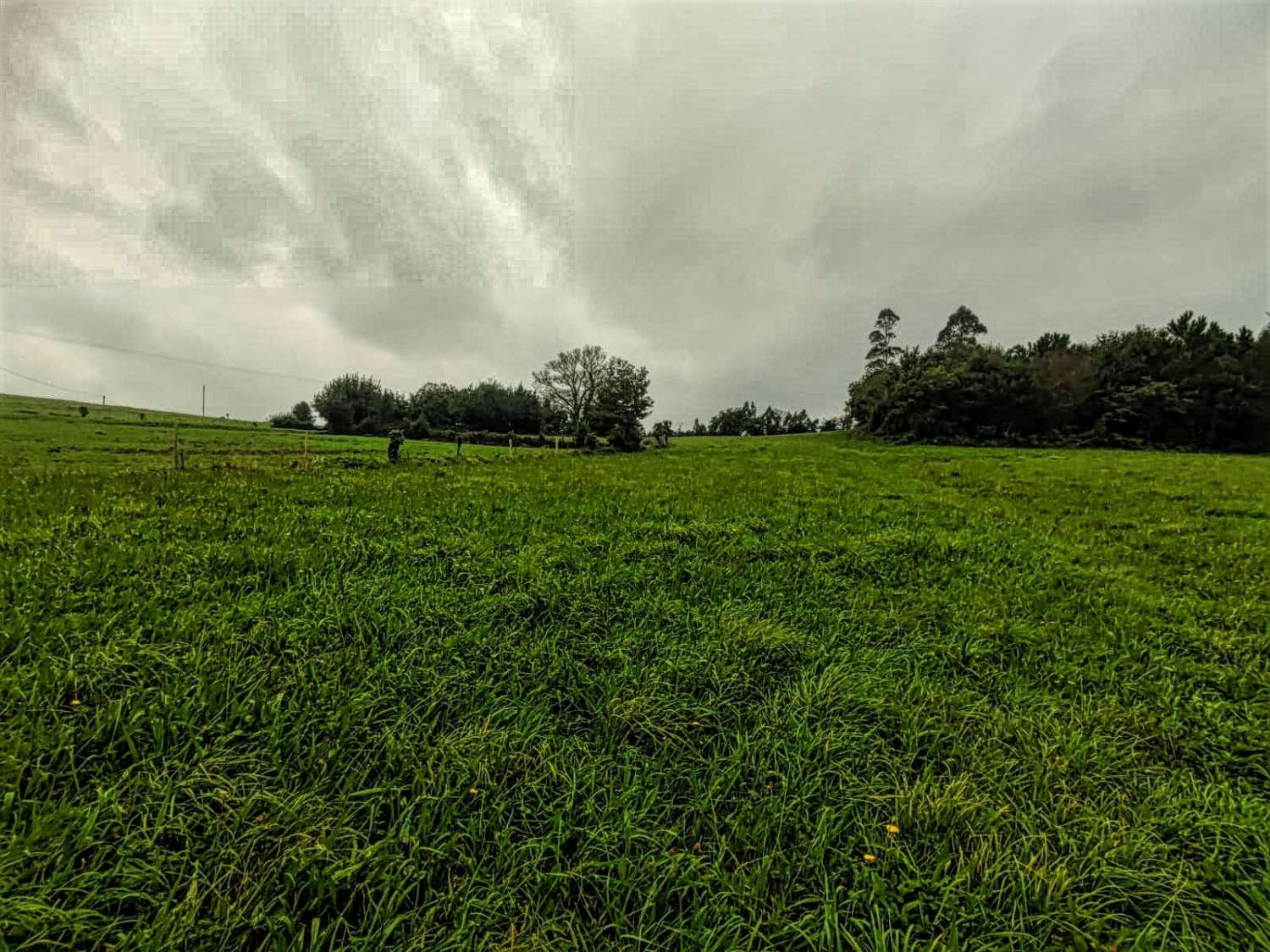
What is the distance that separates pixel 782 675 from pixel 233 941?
325 cm

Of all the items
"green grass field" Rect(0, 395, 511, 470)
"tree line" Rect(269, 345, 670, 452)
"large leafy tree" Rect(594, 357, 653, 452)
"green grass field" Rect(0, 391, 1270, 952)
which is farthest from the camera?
"tree line" Rect(269, 345, 670, 452)

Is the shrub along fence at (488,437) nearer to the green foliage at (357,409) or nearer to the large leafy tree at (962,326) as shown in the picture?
the green foliage at (357,409)

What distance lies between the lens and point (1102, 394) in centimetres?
3922

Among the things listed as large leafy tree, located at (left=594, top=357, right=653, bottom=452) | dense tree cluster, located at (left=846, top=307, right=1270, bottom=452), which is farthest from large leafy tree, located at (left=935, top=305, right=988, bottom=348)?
large leafy tree, located at (left=594, top=357, right=653, bottom=452)

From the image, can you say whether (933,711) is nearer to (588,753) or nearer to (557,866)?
(588,753)

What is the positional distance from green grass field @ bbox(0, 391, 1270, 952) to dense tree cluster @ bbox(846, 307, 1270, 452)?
38134mm

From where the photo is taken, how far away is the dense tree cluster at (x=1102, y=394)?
3619 cm

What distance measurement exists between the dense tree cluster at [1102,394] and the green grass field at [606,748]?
125 ft

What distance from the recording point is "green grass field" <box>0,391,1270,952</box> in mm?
1893

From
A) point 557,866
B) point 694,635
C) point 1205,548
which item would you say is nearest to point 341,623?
point 557,866

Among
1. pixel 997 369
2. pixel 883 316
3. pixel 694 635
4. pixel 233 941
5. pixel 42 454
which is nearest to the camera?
pixel 233 941

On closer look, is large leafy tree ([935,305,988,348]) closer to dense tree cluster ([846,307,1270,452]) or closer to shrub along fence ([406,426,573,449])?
dense tree cluster ([846,307,1270,452])

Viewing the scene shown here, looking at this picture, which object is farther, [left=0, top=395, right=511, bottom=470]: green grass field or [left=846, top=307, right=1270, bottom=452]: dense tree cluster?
[left=846, top=307, right=1270, bottom=452]: dense tree cluster

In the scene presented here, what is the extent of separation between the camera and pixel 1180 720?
10.7ft
